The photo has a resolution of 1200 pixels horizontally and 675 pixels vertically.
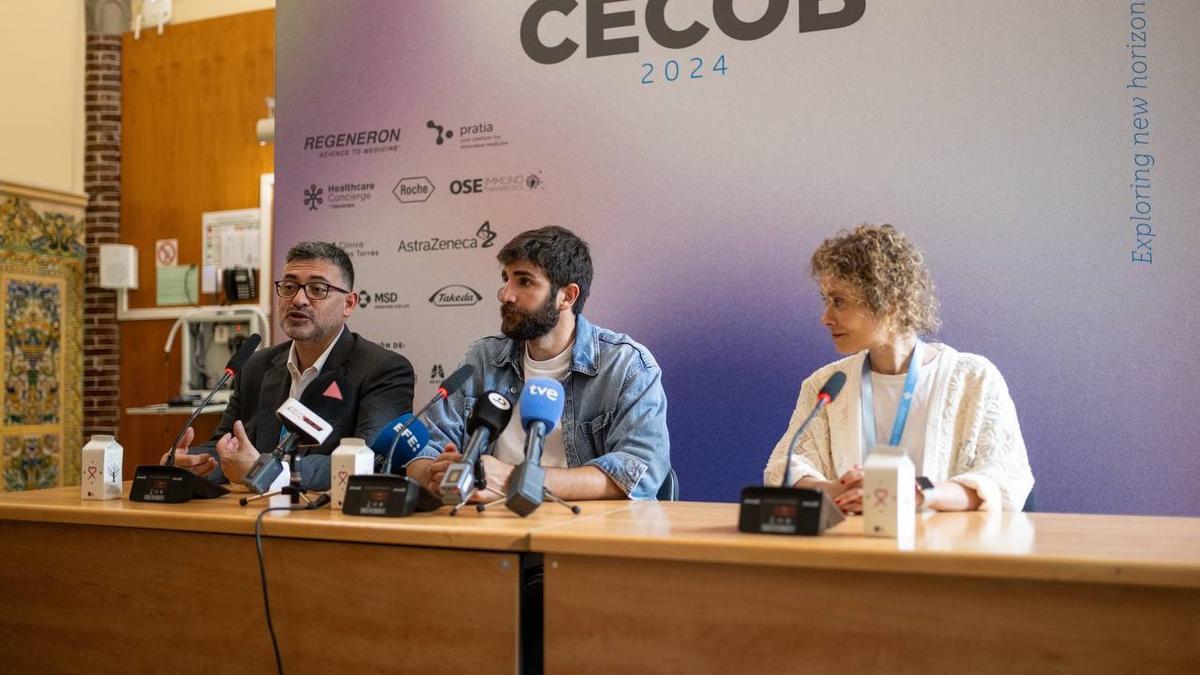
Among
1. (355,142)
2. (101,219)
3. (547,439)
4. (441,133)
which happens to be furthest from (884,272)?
(101,219)

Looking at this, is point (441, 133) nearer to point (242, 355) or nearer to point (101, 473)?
point (242, 355)

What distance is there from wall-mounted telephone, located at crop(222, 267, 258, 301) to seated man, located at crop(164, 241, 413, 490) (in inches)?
116

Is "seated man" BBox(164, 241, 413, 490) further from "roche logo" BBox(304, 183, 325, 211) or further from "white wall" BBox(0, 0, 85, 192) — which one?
"white wall" BBox(0, 0, 85, 192)

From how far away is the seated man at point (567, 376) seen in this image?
8.14 ft

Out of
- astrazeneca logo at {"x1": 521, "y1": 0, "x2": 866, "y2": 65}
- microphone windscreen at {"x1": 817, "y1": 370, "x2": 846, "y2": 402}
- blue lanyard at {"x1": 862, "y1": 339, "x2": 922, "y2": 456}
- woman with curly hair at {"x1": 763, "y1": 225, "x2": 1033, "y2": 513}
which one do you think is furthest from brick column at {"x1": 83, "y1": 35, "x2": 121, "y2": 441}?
microphone windscreen at {"x1": 817, "y1": 370, "x2": 846, "y2": 402}

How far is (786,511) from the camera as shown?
1593 millimetres

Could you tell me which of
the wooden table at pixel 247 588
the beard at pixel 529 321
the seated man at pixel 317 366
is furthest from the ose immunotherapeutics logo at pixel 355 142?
the wooden table at pixel 247 588

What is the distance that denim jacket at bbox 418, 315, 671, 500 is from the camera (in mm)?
2438

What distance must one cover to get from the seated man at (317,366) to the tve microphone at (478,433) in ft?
3.07

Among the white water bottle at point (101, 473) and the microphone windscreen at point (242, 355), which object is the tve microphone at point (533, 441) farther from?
the white water bottle at point (101, 473)

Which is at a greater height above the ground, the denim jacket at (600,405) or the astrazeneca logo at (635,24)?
the astrazeneca logo at (635,24)

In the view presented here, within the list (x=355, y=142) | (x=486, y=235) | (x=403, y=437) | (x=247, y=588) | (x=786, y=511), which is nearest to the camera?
(x=786, y=511)

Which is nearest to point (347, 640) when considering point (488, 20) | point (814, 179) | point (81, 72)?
point (814, 179)

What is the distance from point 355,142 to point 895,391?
8.30 feet
